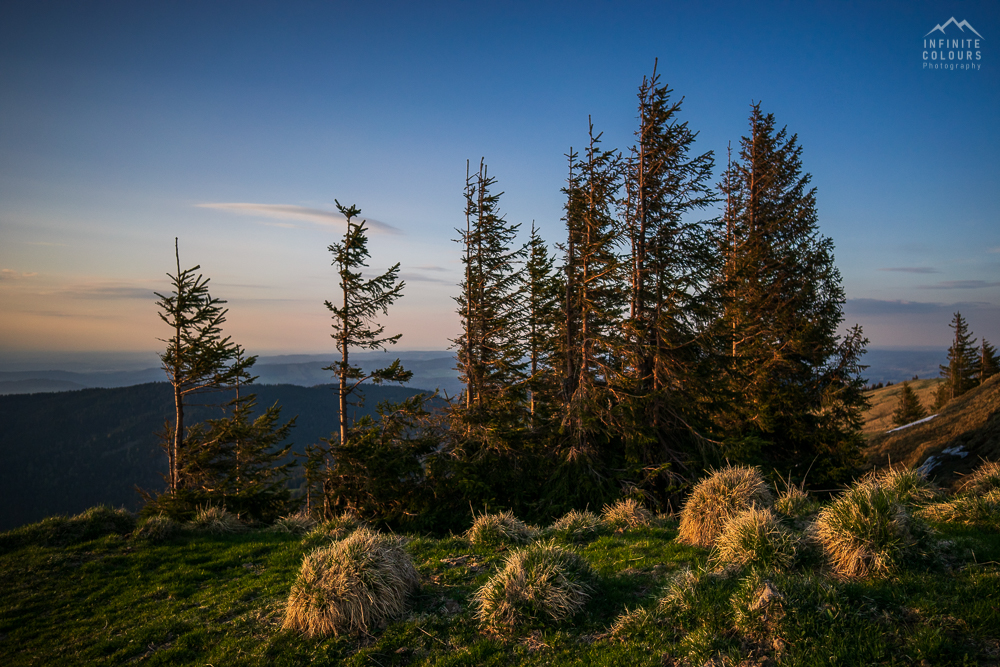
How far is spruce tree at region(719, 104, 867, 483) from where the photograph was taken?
16953mm

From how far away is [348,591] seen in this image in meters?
5.26

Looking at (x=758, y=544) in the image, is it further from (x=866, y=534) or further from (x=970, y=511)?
(x=970, y=511)

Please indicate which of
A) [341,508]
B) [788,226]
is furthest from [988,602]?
[788,226]

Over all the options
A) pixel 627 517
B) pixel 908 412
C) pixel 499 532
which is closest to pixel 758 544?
pixel 627 517

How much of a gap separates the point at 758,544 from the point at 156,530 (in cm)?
1221

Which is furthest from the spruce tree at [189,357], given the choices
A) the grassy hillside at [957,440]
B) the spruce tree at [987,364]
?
the spruce tree at [987,364]

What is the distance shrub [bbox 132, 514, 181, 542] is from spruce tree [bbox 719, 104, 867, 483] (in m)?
17.2

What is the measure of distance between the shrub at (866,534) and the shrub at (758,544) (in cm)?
41

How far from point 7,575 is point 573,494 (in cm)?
1259

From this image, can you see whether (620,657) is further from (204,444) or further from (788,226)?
(788,226)

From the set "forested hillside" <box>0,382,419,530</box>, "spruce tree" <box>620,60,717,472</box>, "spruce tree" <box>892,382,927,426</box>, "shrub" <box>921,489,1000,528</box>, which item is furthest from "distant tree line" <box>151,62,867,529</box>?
"forested hillside" <box>0,382,419,530</box>

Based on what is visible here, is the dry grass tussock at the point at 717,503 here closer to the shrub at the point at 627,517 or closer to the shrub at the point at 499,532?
the shrub at the point at 627,517

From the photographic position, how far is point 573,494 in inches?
516

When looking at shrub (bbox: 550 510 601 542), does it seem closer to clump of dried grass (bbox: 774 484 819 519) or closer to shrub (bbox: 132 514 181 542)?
clump of dried grass (bbox: 774 484 819 519)
